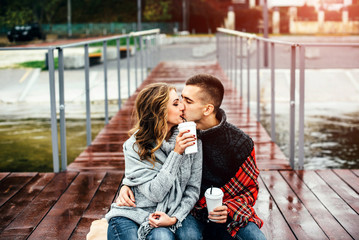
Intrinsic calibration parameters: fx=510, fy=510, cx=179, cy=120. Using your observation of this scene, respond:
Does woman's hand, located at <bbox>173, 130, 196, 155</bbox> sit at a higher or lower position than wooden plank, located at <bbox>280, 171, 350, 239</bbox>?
higher

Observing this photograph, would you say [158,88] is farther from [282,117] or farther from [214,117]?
[282,117]

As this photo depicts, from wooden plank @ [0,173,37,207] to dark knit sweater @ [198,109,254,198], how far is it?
5.44 ft

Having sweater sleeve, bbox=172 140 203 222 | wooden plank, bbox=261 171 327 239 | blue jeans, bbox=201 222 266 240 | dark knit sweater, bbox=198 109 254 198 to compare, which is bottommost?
wooden plank, bbox=261 171 327 239

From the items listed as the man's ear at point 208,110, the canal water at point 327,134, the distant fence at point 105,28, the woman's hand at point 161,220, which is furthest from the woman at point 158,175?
the distant fence at point 105,28

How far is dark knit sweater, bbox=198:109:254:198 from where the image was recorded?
244cm

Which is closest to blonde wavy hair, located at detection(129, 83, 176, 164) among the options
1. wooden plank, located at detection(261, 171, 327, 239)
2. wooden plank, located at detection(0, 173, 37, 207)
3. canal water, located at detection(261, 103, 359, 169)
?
wooden plank, located at detection(261, 171, 327, 239)

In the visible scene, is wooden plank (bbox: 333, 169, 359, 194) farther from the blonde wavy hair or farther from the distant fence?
the distant fence

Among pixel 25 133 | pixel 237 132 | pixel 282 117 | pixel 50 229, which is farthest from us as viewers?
pixel 282 117

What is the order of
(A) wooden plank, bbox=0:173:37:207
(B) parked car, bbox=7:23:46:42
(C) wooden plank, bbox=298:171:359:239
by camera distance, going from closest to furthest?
(C) wooden plank, bbox=298:171:359:239 → (A) wooden plank, bbox=0:173:37:207 → (B) parked car, bbox=7:23:46:42

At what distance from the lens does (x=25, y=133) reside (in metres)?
7.77

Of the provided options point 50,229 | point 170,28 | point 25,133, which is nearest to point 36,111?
point 25,133

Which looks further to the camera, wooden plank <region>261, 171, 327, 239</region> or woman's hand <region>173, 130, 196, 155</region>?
wooden plank <region>261, 171, 327, 239</region>

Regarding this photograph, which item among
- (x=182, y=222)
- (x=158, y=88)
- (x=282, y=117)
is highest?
(x=158, y=88)

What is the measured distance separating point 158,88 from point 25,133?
5.88 meters
